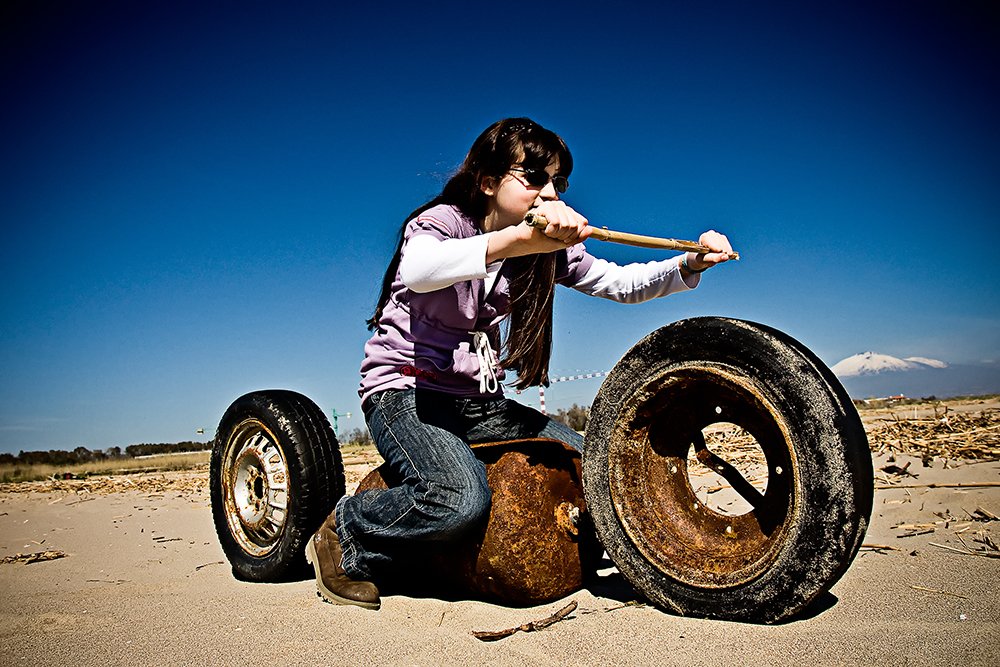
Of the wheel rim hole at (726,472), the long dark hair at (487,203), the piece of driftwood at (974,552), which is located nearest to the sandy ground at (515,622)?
the piece of driftwood at (974,552)

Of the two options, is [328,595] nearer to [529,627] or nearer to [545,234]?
[529,627]

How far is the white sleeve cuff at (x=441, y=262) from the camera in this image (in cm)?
220

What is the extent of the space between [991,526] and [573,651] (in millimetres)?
2234

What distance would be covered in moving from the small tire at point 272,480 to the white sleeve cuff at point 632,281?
154 cm

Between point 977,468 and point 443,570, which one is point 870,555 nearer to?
point 443,570

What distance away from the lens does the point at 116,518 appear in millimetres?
5426

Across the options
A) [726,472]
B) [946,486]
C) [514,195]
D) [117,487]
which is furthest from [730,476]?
[117,487]

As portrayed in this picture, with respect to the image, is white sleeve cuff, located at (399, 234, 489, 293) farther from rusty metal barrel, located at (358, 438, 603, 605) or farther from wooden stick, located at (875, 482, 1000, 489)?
wooden stick, located at (875, 482, 1000, 489)

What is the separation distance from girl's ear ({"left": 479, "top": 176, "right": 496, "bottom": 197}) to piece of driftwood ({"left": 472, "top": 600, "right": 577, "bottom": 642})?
1744 millimetres

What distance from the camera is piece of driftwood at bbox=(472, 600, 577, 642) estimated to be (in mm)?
1943

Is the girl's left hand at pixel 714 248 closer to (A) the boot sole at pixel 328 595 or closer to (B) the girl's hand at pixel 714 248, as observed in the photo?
(B) the girl's hand at pixel 714 248

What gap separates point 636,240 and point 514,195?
66 centimetres

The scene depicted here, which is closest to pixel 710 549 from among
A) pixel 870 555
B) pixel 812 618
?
pixel 812 618

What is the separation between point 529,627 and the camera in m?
1.99
